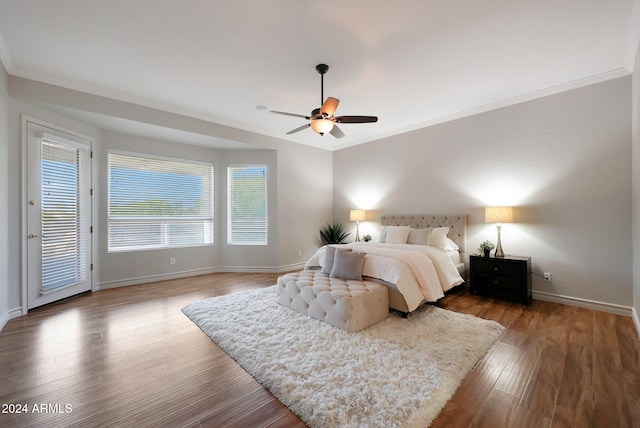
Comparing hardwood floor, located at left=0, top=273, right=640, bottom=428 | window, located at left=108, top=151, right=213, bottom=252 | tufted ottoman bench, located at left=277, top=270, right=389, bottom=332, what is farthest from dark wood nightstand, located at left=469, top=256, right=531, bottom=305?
window, located at left=108, top=151, right=213, bottom=252

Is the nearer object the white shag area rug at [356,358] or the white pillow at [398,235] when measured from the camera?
the white shag area rug at [356,358]

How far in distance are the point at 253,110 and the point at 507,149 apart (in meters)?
4.07

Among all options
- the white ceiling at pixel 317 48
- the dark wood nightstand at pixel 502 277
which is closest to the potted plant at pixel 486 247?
the dark wood nightstand at pixel 502 277

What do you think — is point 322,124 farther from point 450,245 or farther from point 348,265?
point 450,245

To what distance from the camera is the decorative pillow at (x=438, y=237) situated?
4.17m

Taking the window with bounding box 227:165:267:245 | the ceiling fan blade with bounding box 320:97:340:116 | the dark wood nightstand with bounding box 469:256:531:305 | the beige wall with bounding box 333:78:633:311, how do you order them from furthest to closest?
1. the window with bounding box 227:165:267:245
2. the dark wood nightstand with bounding box 469:256:531:305
3. the beige wall with bounding box 333:78:633:311
4. the ceiling fan blade with bounding box 320:97:340:116

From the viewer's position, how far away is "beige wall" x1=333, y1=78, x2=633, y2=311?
10.3 feet

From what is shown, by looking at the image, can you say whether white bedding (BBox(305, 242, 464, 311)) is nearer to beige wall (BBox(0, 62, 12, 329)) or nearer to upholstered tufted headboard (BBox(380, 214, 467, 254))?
upholstered tufted headboard (BBox(380, 214, 467, 254))

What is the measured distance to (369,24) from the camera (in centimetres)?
235

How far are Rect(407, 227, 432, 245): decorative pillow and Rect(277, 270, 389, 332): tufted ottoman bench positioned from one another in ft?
5.15

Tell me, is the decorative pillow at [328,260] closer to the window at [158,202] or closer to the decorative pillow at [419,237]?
the decorative pillow at [419,237]

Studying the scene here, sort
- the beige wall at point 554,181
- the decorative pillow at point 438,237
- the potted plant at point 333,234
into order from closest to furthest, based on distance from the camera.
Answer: the beige wall at point 554,181, the decorative pillow at point 438,237, the potted plant at point 333,234

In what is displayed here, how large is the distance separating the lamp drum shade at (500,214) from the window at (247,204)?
163 inches

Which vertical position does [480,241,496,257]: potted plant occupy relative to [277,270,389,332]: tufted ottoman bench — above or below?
above
